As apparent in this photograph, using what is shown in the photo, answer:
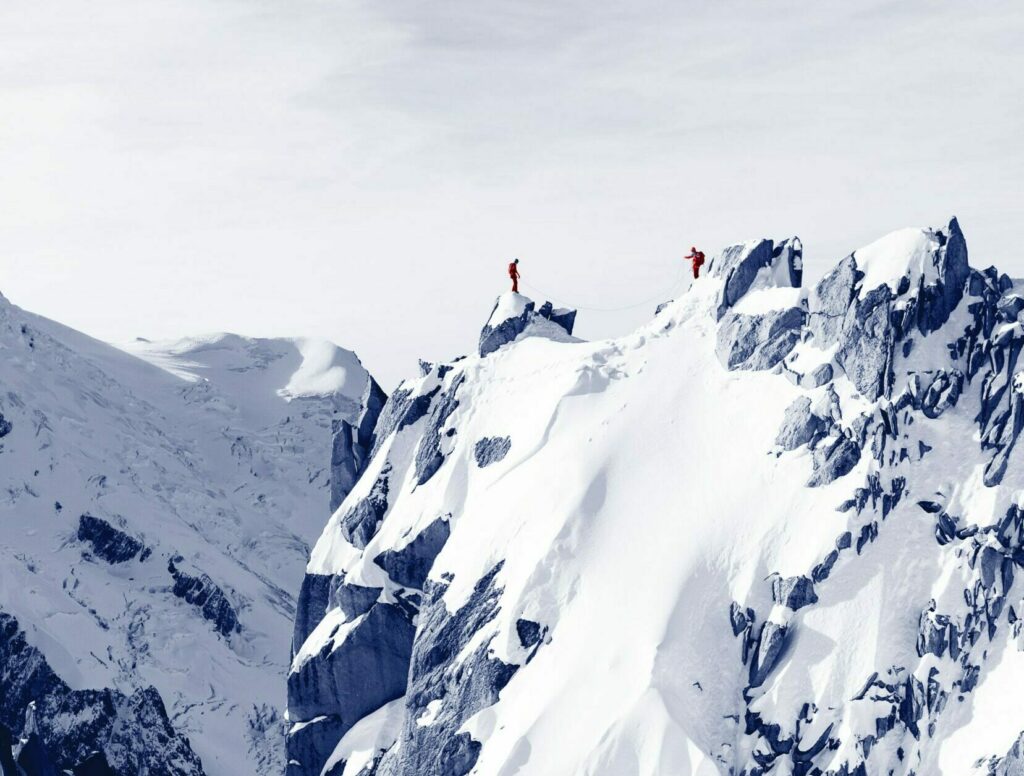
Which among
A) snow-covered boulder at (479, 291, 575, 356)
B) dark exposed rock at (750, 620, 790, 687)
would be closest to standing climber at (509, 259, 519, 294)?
snow-covered boulder at (479, 291, 575, 356)

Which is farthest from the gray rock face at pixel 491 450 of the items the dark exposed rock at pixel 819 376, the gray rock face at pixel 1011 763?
the gray rock face at pixel 1011 763

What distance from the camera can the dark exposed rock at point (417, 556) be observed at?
152 m

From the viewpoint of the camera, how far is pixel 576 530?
469 ft

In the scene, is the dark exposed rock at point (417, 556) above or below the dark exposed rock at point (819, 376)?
below

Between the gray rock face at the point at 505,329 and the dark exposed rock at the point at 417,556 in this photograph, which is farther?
the gray rock face at the point at 505,329

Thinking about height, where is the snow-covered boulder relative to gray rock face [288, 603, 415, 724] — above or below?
above

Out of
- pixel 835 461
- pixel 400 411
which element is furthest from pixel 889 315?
pixel 400 411

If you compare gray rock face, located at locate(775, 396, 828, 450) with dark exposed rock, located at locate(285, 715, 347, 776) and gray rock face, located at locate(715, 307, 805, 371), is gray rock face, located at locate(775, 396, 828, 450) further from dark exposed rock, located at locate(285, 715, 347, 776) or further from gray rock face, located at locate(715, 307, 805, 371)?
dark exposed rock, located at locate(285, 715, 347, 776)

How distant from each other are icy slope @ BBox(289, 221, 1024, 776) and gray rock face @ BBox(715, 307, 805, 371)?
21 centimetres

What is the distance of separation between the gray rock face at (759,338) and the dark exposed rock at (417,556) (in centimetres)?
2598

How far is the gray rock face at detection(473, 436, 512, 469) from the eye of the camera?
154625mm

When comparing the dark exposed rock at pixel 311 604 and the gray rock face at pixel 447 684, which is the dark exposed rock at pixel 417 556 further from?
the dark exposed rock at pixel 311 604

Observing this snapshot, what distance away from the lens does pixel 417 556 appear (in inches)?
6019

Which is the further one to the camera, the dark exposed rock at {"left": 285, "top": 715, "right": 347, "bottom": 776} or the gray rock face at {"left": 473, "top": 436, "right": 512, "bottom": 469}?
the dark exposed rock at {"left": 285, "top": 715, "right": 347, "bottom": 776}
